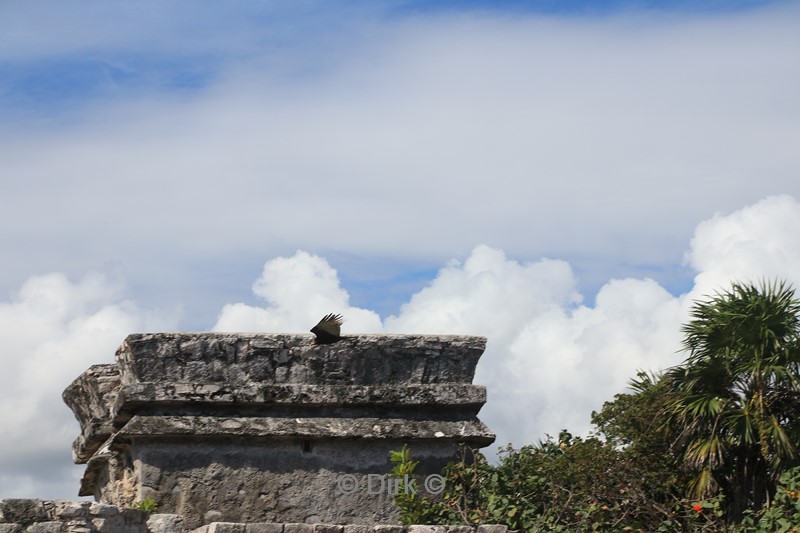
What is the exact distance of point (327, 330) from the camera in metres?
8.20

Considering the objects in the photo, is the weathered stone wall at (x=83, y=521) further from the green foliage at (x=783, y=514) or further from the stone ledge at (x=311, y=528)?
the green foliage at (x=783, y=514)

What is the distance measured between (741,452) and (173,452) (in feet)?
Answer: 20.7

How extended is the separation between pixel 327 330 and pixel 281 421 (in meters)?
0.68

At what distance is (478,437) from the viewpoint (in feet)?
27.3

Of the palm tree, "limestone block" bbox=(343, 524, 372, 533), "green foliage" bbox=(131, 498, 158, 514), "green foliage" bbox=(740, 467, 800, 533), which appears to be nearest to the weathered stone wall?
"limestone block" bbox=(343, 524, 372, 533)

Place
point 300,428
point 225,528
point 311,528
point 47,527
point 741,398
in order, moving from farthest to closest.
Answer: point 741,398
point 300,428
point 311,528
point 225,528
point 47,527

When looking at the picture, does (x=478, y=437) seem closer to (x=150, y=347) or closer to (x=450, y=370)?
(x=450, y=370)

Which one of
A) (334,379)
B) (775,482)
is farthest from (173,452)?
(775,482)

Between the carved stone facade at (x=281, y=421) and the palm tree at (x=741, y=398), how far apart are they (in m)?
4.37

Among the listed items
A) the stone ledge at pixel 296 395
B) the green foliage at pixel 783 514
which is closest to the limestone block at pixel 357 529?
the stone ledge at pixel 296 395

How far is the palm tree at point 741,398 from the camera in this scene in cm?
1173
